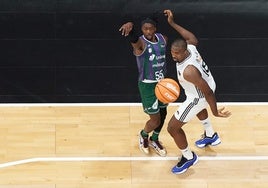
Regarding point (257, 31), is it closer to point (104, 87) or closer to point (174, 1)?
point (174, 1)

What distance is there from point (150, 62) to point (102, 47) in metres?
1.80

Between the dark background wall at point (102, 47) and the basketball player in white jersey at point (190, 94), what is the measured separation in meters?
0.87

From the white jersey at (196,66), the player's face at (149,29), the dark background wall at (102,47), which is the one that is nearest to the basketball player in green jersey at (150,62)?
the player's face at (149,29)

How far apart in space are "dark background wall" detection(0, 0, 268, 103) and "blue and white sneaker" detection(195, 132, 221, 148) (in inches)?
28.7

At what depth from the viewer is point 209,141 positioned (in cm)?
683

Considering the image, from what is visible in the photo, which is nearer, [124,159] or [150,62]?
[150,62]

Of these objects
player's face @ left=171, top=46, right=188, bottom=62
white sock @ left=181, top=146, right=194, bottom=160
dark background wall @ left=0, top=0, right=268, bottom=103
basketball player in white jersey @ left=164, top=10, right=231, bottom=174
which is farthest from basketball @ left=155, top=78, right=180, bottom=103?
dark background wall @ left=0, top=0, right=268, bottom=103

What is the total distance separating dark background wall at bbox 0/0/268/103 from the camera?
7.45 metres

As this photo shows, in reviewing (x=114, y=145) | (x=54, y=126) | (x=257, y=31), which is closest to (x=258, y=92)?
(x=257, y=31)

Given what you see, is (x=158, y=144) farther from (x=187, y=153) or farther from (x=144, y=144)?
(x=187, y=153)

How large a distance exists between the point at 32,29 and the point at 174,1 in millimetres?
1991

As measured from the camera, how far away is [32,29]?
7.88 meters

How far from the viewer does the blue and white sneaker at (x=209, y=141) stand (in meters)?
6.82

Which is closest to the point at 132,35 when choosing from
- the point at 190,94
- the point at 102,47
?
the point at 190,94
